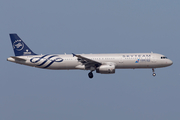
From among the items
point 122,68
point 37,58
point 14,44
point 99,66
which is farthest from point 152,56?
point 14,44

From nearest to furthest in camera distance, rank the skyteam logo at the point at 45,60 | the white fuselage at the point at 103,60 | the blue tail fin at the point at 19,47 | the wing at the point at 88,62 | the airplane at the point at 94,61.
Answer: the wing at the point at 88,62 → the airplane at the point at 94,61 → the white fuselage at the point at 103,60 → the skyteam logo at the point at 45,60 → the blue tail fin at the point at 19,47

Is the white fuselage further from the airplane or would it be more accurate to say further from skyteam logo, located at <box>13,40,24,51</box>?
skyteam logo, located at <box>13,40,24,51</box>

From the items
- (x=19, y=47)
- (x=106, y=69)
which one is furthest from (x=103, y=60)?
(x=19, y=47)

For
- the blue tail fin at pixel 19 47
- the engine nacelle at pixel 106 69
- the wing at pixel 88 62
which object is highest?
the blue tail fin at pixel 19 47

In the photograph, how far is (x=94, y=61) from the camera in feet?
155

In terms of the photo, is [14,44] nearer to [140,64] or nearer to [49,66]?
[49,66]

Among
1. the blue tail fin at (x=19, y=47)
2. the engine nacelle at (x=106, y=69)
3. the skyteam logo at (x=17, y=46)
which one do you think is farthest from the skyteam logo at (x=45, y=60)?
the engine nacelle at (x=106, y=69)

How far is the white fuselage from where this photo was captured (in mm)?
48469

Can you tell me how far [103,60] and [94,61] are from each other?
2216 millimetres

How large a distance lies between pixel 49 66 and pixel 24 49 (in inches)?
242

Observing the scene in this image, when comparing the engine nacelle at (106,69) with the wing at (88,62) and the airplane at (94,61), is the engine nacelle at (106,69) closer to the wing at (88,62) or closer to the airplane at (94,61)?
the airplane at (94,61)

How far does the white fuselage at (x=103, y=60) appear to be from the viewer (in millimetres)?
48469

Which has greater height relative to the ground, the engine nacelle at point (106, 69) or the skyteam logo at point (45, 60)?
the skyteam logo at point (45, 60)

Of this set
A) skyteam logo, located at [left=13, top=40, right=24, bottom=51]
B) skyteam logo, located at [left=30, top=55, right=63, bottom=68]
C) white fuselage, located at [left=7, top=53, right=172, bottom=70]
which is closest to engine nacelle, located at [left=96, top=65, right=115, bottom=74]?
white fuselage, located at [left=7, top=53, right=172, bottom=70]
